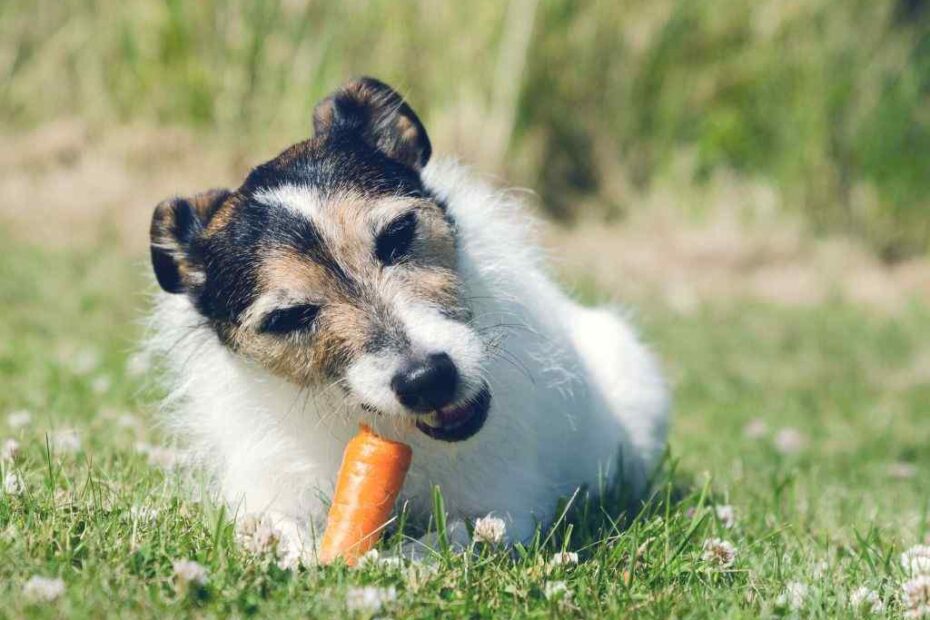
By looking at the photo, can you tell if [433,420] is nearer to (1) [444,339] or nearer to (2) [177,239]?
(1) [444,339]

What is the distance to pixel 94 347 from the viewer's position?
708cm

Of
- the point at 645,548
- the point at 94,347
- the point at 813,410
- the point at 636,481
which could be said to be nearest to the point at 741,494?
the point at 636,481

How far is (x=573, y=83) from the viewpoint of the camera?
11.9 m

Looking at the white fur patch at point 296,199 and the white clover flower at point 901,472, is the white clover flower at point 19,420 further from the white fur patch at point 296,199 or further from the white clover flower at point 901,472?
the white clover flower at point 901,472

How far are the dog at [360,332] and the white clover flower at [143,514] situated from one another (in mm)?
393

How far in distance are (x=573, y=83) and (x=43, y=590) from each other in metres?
10.1

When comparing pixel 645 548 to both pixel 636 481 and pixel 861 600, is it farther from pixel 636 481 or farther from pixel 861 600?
pixel 636 481

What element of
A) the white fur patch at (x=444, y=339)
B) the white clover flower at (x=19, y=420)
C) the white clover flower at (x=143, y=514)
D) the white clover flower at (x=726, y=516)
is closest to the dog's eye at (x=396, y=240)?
the white fur patch at (x=444, y=339)

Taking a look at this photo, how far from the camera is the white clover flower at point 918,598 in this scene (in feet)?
9.80

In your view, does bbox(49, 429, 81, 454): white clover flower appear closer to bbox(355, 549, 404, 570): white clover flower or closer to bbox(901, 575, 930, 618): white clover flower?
bbox(355, 549, 404, 570): white clover flower

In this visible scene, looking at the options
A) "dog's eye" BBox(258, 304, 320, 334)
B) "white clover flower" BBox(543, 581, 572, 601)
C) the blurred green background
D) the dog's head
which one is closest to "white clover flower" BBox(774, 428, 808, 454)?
the dog's head

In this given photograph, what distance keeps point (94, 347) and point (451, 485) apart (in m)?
4.11

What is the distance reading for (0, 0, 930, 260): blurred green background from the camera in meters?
11.1

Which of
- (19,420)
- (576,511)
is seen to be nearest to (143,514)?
(576,511)
